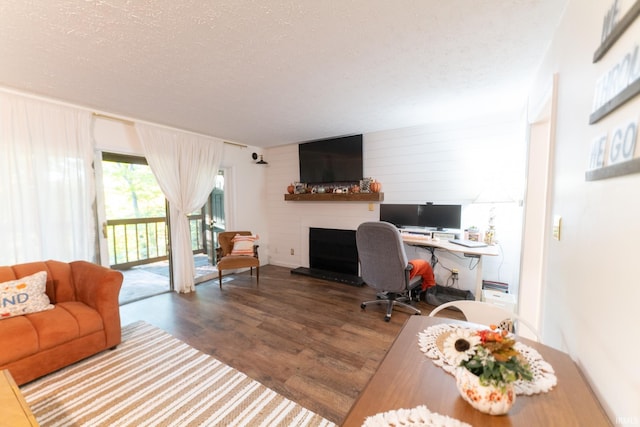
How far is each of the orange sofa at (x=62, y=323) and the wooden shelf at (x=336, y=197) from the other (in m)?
2.92

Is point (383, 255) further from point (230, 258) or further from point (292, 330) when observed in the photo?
point (230, 258)

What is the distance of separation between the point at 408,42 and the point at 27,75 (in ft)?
10.0

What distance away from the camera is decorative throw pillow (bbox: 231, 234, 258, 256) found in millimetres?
4070

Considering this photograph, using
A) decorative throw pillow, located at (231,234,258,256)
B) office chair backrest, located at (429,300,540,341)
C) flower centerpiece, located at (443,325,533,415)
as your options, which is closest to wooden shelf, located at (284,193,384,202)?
decorative throw pillow, located at (231,234,258,256)

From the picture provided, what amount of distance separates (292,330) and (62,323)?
6.15 feet

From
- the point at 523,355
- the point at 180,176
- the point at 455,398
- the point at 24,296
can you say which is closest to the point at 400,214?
the point at 523,355

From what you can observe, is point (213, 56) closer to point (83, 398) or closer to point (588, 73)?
point (588, 73)

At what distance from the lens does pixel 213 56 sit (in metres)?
1.84

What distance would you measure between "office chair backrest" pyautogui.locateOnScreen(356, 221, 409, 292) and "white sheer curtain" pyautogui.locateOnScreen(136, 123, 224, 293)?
8.61 ft

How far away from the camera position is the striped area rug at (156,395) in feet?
5.11

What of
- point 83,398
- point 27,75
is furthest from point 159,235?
point 83,398

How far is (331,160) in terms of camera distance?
4.32 metres

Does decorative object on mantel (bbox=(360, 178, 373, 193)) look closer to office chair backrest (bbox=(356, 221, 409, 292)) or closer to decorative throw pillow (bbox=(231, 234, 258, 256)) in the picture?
office chair backrest (bbox=(356, 221, 409, 292))

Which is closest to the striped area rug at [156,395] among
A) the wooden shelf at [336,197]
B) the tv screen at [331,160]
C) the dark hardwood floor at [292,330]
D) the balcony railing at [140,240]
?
the dark hardwood floor at [292,330]
